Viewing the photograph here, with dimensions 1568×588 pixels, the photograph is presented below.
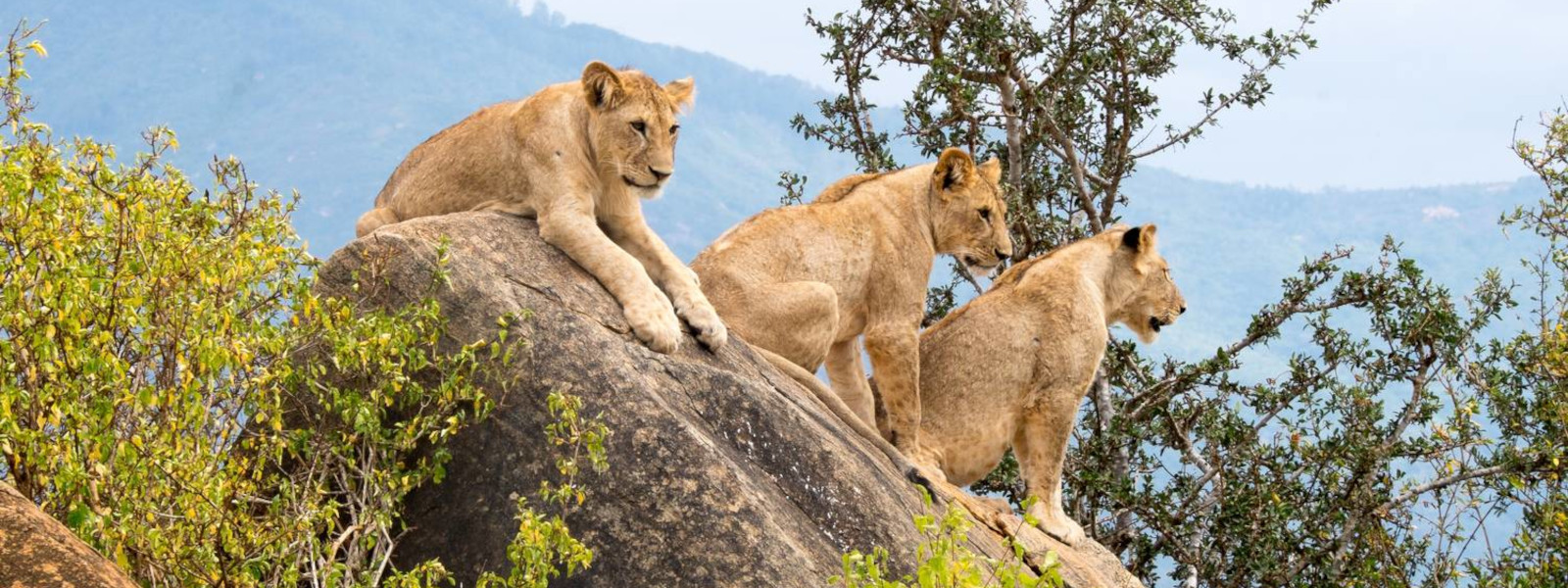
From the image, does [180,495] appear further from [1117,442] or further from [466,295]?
[1117,442]

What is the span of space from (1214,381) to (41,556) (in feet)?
37.1

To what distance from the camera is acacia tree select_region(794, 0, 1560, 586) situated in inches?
571

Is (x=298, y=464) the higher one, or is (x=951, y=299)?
(x=951, y=299)

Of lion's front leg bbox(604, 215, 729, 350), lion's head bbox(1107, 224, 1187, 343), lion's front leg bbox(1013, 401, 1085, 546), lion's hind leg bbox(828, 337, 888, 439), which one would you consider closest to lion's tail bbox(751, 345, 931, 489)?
lion's front leg bbox(604, 215, 729, 350)

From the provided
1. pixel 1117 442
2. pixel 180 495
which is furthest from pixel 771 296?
pixel 1117 442

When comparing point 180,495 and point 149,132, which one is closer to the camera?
point 180,495

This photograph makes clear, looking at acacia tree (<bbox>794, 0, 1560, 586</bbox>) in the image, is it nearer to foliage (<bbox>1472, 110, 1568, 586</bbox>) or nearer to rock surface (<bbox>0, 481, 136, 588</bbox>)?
foliage (<bbox>1472, 110, 1568, 586</bbox>)

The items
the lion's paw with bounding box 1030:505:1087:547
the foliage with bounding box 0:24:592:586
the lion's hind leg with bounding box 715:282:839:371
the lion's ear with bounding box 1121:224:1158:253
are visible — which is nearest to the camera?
the foliage with bounding box 0:24:592:586

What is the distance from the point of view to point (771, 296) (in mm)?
11078

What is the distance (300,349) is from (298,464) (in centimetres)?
52

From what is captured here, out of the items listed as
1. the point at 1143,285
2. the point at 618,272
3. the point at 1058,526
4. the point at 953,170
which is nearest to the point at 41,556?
the point at 618,272

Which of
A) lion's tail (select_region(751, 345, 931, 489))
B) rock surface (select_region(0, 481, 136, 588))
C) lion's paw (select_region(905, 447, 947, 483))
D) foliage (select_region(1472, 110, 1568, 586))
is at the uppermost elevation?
foliage (select_region(1472, 110, 1568, 586))

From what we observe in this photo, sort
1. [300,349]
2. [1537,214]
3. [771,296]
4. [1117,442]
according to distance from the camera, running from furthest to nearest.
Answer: [1537,214] < [1117,442] < [771,296] < [300,349]

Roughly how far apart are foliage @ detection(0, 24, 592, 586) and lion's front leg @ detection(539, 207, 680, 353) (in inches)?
32.5
